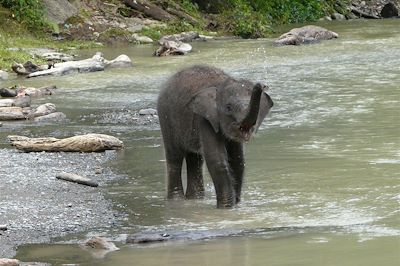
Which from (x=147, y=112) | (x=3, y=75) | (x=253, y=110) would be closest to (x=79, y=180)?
(x=253, y=110)

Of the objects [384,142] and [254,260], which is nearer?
[254,260]

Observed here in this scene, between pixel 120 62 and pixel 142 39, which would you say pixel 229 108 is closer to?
pixel 120 62

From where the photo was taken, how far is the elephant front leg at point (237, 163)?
1012 cm

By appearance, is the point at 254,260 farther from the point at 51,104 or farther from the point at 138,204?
the point at 51,104

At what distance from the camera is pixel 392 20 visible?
1494 inches

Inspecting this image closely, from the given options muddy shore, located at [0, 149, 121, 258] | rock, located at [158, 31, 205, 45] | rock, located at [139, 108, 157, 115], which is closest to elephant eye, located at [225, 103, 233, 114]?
muddy shore, located at [0, 149, 121, 258]

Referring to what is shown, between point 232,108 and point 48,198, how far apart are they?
2.16 metres

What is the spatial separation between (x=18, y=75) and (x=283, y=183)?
476 inches

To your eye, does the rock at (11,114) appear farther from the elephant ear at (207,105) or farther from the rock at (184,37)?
the rock at (184,37)

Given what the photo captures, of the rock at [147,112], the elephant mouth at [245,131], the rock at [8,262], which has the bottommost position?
the rock at [147,112]

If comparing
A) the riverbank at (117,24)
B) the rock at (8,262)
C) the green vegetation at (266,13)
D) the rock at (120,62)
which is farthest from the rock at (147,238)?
the green vegetation at (266,13)

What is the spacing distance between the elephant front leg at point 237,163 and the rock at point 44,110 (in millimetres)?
6772

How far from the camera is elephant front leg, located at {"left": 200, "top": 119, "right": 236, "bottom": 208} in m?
9.86

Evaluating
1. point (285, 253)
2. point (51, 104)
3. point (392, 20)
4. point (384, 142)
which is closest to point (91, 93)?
point (51, 104)
